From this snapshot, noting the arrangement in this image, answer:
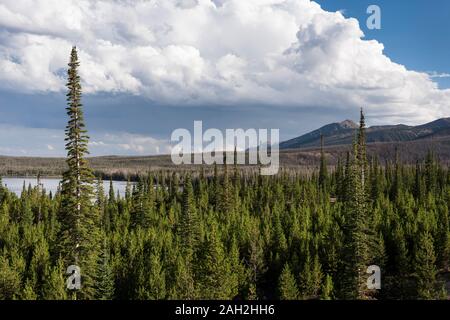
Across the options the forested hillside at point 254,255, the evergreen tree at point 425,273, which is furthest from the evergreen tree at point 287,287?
the evergreen tree at point 425,273

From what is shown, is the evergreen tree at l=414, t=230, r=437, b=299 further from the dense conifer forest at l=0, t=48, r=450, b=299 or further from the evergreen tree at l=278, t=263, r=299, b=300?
the evergreen tree at l=278, t=263, r=299, b=300

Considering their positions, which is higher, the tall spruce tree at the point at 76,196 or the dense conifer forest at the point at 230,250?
the tall spruce tree at the point at 76,196

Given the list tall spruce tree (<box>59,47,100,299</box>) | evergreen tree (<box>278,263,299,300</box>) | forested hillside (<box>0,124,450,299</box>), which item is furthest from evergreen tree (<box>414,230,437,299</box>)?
tall spruce tree (<box>59,47,100,299</box>)

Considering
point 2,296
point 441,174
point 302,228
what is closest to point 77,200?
point 2,296

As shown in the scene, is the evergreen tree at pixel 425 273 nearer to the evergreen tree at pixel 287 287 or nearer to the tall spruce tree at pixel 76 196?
the evergreen tree at pixel 287 287

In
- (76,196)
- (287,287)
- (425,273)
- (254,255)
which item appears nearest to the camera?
(76,196)

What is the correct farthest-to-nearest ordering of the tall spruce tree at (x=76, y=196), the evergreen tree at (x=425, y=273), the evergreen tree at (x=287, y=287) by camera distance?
the evergreen tree at (x=287, y=287)
the evergreen tree at (x=425, y=273)
the tall spruce tree at (x=76, y=196)

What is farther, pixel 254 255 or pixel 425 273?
pixel 254 255

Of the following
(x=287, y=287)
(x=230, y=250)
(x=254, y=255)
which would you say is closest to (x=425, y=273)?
(x=287, y=287)

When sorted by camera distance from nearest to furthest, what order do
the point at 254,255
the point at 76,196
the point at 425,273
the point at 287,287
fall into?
the point at 76,196 → the point at 425,273 → the point at 287,287 → the point at 254,255

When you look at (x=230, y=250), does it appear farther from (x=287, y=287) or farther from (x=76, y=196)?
(x=76, y=196)

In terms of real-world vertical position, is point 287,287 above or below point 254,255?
below

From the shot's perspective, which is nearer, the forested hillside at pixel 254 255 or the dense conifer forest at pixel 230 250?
the dense conifer forest at pixel 230 250
